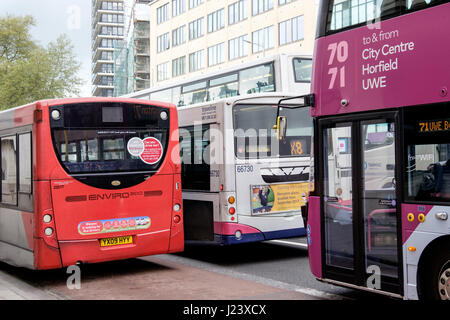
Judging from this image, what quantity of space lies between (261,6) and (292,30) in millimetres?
5397

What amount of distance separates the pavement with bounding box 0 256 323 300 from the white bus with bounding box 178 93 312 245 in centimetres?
103

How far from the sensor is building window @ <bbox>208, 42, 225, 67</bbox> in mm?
54556

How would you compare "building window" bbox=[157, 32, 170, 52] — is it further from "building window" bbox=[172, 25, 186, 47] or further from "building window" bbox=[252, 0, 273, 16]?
"building window" bbox=[252, 0, 273, 16]

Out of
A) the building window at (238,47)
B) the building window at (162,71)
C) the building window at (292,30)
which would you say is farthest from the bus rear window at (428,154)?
the building window at (162,71)

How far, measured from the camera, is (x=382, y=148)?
6.57 metres

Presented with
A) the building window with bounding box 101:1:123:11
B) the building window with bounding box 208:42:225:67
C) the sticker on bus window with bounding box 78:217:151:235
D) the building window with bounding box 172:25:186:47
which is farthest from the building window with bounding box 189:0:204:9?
the building window with bounding box 101:1:123:11

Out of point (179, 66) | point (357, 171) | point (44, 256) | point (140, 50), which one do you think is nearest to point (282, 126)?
point (357, 171)

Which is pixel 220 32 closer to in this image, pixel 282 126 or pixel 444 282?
pixel 282 126

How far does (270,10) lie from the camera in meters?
47.4

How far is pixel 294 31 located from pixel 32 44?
18.9 metres

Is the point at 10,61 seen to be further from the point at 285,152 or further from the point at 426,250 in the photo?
the point at 426,250

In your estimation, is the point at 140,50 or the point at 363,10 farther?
the point at 140,50

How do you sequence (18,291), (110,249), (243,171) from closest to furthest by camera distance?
(18,291)
(110,249)
(243,171)

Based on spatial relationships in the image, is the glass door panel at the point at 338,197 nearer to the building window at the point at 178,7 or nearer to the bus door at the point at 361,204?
the bus door at the point at 361,204
